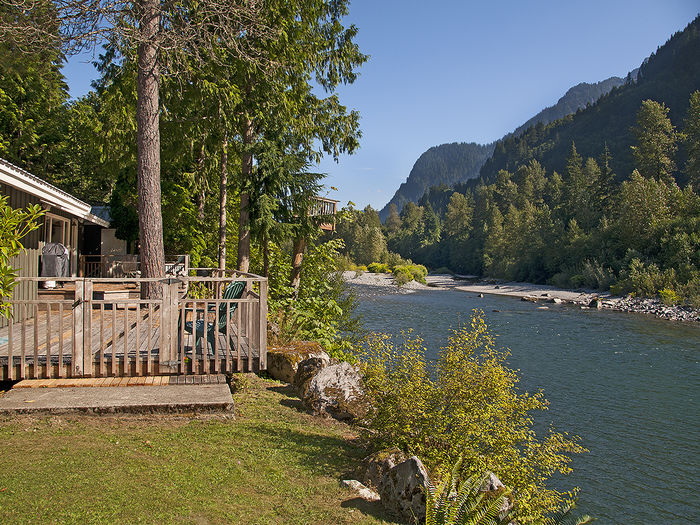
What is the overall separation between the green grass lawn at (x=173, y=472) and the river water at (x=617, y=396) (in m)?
4.58

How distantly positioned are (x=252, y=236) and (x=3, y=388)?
7.76 m

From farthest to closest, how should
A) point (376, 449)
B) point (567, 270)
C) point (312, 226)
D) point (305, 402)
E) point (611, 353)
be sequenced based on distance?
point (567, 270) → point (611, 353) → point (312, 226) → point (305, 402) → point (376, 449)

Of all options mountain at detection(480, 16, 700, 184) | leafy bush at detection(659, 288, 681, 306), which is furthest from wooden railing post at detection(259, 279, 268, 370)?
mountain at detection(480, 16, 700, 184)

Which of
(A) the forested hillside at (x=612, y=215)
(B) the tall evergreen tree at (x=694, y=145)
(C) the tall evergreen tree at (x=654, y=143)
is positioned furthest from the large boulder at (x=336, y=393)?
(C) the tall evergreen tree at (x=654, y=143)

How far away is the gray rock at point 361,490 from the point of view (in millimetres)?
5305

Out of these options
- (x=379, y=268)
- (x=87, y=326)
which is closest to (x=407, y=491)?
(x=87, y=326)

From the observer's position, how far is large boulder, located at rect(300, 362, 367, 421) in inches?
312

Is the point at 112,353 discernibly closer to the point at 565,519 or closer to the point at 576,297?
the point at 565,519

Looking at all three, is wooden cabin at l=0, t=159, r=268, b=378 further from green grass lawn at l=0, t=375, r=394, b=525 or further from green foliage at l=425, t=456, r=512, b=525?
green foliage at l=425, t=456, r=512, b=525

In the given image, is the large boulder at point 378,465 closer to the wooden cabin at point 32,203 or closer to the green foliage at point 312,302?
the wooden cabin at point 32,203

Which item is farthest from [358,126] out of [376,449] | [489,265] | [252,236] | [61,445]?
[489,265]

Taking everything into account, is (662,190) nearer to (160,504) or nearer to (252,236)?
(252,236)

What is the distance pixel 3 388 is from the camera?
7.11 metres

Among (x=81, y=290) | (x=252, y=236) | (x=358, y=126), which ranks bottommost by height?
(x=81, y=290)
